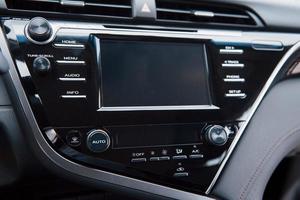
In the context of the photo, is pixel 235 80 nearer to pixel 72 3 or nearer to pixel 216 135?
pixel 216 135

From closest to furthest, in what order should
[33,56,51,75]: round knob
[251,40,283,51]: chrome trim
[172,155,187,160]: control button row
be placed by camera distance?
[33,56,51,75]: round knob
[172,155,187,160]: control button row
[251,40,283,51]: chrome trim

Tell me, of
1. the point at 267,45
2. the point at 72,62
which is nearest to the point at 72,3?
the point at 72,62

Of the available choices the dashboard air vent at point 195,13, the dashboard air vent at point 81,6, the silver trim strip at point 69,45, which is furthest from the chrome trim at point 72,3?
the dashboard air vent at point 195,13

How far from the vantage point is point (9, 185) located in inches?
41.6

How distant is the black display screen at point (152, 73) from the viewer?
41.2 inches

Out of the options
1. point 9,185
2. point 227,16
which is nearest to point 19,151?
point 9,185

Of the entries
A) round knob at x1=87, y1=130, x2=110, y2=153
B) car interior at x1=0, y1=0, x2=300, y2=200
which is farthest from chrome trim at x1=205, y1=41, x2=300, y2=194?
round knob at x1=87, y1=130, x2=110, y2=153

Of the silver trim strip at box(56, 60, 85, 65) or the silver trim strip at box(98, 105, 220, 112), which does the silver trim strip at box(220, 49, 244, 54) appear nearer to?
the silver trim strip at box(98, 105, 220, 112)

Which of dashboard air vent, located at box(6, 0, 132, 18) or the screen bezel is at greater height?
dashboard air vent, located at box(6, 0, 132, 18)

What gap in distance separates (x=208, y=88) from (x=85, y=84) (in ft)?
1.08

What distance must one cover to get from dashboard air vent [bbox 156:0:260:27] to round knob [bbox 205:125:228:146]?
0.94 ft

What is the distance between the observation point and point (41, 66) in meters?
0.99

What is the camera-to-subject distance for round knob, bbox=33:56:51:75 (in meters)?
0.98

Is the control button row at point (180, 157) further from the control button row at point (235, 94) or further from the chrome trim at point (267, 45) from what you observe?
the chrome trim at point (267, 45)
